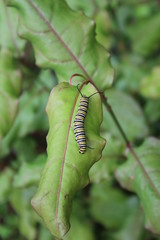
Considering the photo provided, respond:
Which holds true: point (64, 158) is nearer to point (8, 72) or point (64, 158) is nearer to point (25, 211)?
point (8, 72)

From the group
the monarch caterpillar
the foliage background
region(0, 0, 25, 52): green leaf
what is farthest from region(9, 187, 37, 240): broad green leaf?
the monarch caterpillar

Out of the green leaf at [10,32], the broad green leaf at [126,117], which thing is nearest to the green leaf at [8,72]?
the green leaf at [10,32]

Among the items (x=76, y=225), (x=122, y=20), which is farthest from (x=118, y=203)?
(x=122, y=20)

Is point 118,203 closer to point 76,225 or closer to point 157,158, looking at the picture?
point 76,225

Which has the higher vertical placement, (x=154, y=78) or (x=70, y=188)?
(x=70, y=188)

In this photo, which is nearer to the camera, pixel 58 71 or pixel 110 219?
pixel 58 71

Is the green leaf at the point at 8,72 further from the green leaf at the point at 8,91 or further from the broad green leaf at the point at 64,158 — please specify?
the broad green leaf at the point at 64,158

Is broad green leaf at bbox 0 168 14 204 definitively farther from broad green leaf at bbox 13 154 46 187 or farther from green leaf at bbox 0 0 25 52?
green leaf at bbox 0 0 25 52
